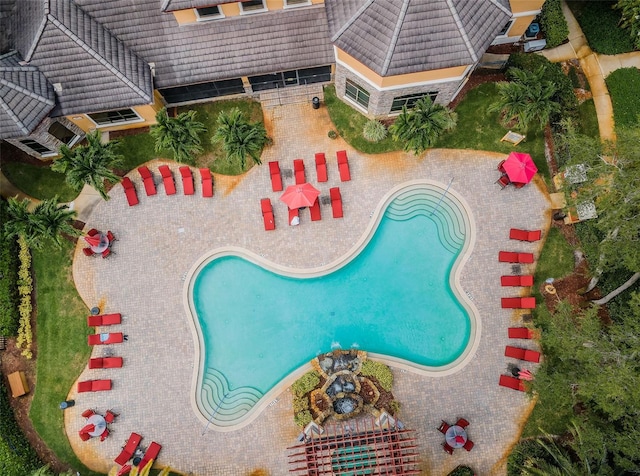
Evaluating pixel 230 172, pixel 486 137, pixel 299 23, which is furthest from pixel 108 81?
pixel 486 137

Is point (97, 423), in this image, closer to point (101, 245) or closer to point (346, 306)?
point (101, 245)

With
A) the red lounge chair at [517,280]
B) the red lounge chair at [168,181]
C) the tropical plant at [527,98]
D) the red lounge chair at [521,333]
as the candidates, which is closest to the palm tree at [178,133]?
the red lounge chair at [168,181]

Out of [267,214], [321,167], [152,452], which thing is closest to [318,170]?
[321,167]

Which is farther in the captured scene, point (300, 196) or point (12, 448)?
point (300, 196)

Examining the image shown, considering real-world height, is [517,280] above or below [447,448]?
above

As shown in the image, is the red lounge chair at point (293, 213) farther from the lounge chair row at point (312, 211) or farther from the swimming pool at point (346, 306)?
the swimming pool at point (346, 306)
